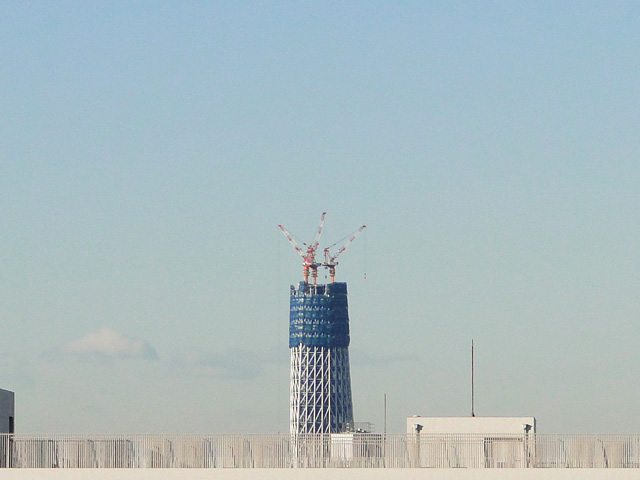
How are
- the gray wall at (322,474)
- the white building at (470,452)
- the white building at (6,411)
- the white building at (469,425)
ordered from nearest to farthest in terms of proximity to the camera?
the gray wall at (322,474)
the white building at (470,452)
the white building at (6,411)
the white building at (469,425)

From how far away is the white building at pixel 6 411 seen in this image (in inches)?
4660

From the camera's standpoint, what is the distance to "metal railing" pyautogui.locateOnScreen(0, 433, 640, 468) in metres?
99.4

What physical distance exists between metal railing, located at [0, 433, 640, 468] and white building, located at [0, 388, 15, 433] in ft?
56.0

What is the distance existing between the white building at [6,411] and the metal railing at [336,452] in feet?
56.0

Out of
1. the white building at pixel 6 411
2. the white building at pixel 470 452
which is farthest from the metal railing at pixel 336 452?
the white building at pixel 6 411

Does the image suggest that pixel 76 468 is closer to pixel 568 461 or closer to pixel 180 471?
pixel 180 471

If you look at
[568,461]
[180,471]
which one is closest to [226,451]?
[180,471]

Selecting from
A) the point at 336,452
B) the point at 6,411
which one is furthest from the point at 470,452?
the point at 6,411

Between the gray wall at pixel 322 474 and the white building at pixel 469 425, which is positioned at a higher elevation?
the white building at pixel 469 425

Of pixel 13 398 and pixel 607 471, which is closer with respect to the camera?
pixel 607 471

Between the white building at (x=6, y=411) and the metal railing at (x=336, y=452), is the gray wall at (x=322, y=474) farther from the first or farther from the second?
the white building at (x=6, y=411)

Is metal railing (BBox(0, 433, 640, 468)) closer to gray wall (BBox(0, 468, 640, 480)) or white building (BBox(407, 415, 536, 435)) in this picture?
gray wall (BBox(0, 468, 640, 480))

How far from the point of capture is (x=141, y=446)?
102m

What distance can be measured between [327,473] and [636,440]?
21.5 meters
